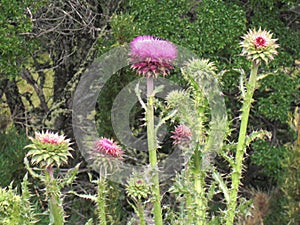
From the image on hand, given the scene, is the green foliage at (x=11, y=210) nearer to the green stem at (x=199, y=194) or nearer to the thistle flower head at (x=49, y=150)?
the thistle flower head at (x=49, y=150)

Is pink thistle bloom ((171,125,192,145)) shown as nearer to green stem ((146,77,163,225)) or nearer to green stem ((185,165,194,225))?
green stem ((185,165,194,225))

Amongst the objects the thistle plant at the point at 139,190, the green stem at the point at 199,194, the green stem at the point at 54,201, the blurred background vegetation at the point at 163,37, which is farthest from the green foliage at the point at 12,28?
the green stem at the point at 54,201

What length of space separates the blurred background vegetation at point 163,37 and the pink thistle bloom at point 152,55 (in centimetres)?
189

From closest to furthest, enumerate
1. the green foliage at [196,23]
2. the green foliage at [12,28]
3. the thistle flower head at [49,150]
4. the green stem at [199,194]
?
the thistle flower head at [49,150], the green stem at [199,194], the green foliage at [12,28], the green foliage at [196,23]

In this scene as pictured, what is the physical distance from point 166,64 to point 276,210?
9.98ft

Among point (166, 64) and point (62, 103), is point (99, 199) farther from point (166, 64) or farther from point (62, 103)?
point (62, 103)

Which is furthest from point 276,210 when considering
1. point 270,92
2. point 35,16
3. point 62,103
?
point 35,16

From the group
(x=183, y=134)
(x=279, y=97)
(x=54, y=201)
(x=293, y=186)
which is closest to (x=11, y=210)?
(x=54, y=201)

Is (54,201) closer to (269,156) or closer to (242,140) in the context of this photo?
(242,140)

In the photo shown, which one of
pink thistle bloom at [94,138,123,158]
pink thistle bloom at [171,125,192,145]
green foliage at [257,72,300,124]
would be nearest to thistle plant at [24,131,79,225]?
pink thistle bloom at [94,138,123,158]

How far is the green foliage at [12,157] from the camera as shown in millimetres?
4707

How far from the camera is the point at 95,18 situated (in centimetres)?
524

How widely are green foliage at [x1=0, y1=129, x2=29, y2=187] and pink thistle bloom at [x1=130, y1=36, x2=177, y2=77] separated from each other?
2551 millimetres

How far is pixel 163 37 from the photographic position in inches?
186
